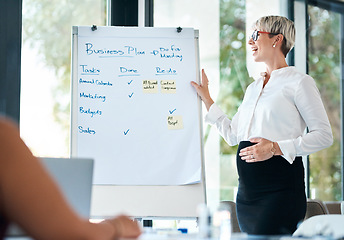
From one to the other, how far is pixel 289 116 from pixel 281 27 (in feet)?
1.83

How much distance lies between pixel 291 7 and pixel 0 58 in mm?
2860

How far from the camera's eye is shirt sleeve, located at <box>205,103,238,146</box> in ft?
11.2

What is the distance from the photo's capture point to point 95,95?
11.2 ft

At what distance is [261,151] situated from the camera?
2963 mm

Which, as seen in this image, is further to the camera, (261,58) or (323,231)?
(261,58)

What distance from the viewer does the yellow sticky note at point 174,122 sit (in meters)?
3.44

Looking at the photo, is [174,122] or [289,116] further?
[174,122]

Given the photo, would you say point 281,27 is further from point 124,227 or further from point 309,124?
point 124,227

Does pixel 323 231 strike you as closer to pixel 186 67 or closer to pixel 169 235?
pixel 169 235

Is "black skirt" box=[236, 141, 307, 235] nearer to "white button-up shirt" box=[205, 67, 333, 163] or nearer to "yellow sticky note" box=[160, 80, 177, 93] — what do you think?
"white button-up shirt" box=[205, 67, 333, 163]

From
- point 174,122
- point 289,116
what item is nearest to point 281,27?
point 289,116

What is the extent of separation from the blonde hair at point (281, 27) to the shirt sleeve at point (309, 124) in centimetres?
30

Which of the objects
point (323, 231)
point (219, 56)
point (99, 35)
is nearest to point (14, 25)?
point (99, 35)

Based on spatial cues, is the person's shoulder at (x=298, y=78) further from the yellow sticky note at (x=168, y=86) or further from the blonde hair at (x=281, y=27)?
the yellow sticky note at (x=168, y=86)
